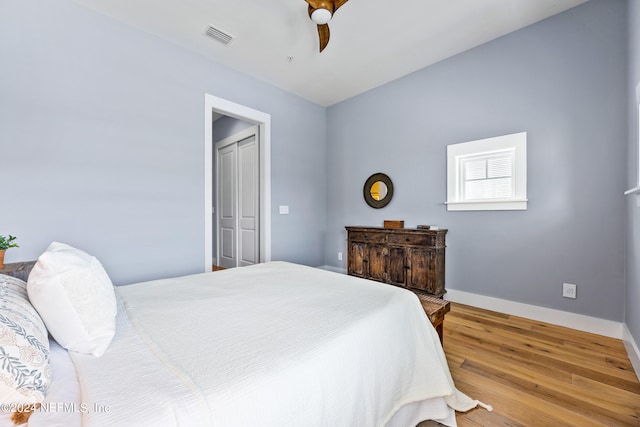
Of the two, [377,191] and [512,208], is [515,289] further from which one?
[377,191]

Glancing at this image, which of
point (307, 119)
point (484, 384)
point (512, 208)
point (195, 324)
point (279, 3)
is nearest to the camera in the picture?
point (195, 324)

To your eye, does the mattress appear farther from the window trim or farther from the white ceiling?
the white ceiling

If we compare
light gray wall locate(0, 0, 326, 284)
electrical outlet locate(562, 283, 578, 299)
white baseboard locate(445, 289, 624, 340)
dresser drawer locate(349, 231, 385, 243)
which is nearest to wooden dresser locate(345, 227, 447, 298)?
dresser drawer locate(349, 231, 385, 243)

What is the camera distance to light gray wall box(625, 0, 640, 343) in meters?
1.75

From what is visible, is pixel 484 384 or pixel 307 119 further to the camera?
pixel 307 119

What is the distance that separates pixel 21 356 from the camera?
2.01 feet

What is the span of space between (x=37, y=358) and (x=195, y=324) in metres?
0.45

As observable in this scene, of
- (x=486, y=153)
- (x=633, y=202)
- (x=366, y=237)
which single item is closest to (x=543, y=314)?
(x=633, y=202)

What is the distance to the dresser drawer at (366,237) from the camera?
10.7 ft

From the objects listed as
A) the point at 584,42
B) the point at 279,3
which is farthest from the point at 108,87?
the point at 584,42

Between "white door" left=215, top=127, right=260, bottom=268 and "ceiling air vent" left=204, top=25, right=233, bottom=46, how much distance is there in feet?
3.81

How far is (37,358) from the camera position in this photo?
0.65 m

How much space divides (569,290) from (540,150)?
4.23 ft

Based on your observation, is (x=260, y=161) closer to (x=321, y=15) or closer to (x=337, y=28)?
(x=337, y=28)
